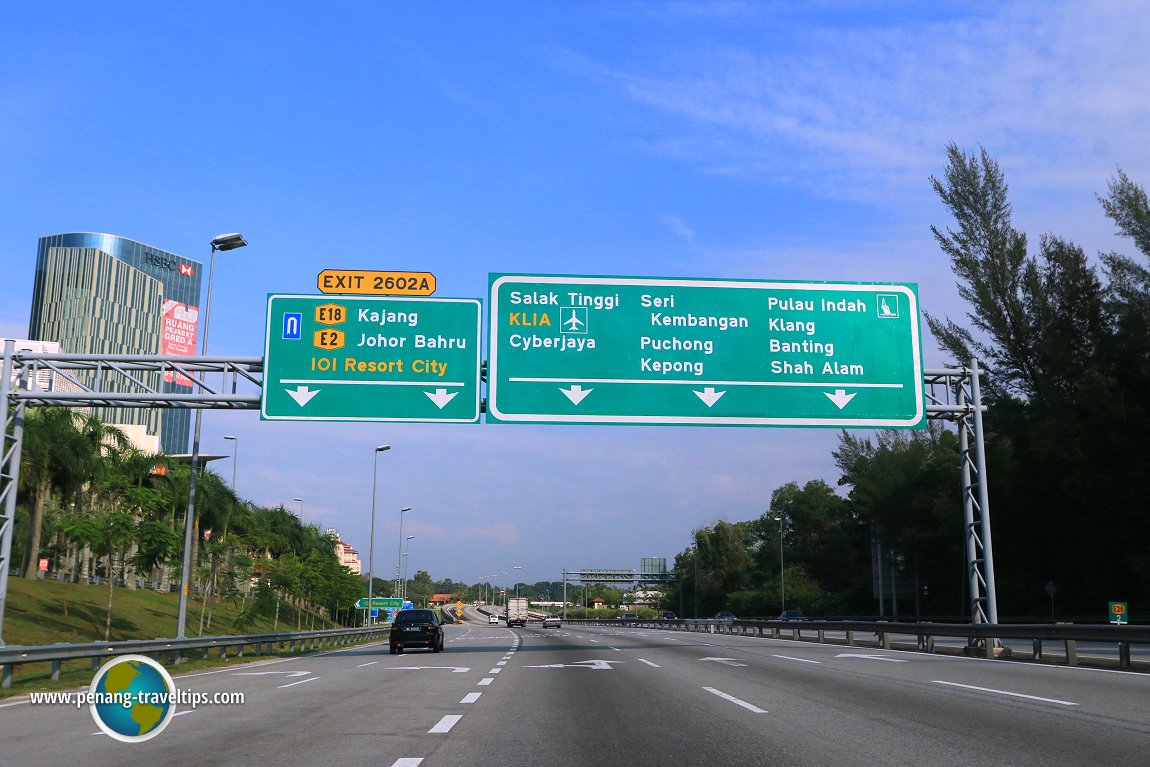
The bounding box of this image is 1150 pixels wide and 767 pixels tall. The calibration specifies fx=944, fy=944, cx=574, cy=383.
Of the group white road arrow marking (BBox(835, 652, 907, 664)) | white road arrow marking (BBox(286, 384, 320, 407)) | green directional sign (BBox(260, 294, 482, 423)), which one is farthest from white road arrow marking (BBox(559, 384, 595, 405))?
white road arrow marking (BBox(835, 652, 907, 664))

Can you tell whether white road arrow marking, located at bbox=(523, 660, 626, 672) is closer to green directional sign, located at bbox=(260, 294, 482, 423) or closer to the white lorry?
green directional sign, located at bbox=(260, 294, 482, 423)

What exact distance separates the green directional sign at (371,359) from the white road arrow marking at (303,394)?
0.9 inches

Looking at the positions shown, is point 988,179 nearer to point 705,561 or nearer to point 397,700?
point 397,700

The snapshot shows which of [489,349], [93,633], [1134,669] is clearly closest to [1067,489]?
[1134,669]

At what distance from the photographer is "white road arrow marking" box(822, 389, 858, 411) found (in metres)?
22.8

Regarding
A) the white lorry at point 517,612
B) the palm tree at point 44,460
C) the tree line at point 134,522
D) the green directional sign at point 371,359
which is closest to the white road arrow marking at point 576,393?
the green directional sign at point 371,359

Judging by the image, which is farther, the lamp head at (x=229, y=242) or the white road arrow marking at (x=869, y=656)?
the lamp head at (x=229, y=242)

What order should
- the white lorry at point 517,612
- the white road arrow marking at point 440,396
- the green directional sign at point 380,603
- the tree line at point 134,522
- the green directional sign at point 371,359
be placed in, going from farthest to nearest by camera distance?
the white lorry at point 517,612
the green directional sign at point 380,603
the tree line at point 134,522
the white road arrow marking at point 440,396
the green directional sign at point 371,359

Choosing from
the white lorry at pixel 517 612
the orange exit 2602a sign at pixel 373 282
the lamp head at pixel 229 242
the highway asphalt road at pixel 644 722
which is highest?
the lamp head at pixel 229 242

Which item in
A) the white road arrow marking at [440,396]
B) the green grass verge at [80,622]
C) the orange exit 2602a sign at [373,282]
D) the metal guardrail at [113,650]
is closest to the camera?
the metal guardrail at [113,650]

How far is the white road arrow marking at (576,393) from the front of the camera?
22.4 m

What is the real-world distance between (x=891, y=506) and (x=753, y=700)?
6109cm

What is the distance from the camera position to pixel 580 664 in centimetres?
2272
